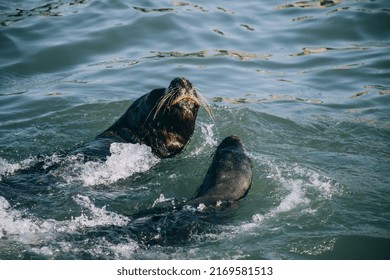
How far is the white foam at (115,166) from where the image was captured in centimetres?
694

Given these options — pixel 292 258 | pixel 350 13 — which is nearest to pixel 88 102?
pixel 292 258

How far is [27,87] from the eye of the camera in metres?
10.6

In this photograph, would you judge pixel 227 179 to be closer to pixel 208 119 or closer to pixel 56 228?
pixel 56 228

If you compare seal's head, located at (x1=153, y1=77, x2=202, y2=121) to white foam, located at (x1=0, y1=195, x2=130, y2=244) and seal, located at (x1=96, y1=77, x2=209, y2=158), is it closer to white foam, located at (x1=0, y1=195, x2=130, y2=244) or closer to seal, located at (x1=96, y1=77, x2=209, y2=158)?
seal, located at (x1=96, y1=77, x2=209, y2=158)

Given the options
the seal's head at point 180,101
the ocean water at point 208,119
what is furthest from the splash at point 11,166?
the seal's head at point 180,101

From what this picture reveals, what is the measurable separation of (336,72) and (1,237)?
24.2ft

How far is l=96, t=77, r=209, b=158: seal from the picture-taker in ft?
24.5

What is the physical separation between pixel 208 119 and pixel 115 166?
8.13 feet

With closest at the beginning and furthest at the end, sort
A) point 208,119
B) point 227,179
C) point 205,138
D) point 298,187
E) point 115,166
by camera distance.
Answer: point 227,179 < point 298,187 < point 115,166 < point 205,138 < point 208,119

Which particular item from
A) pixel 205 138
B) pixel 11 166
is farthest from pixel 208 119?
pixel 11 166

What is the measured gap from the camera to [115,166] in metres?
7.20

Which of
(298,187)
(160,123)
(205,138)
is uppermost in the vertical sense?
(160,123)

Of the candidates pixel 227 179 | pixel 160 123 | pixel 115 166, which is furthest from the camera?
pixel 160 123

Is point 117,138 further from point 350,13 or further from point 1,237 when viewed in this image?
point 350,13
